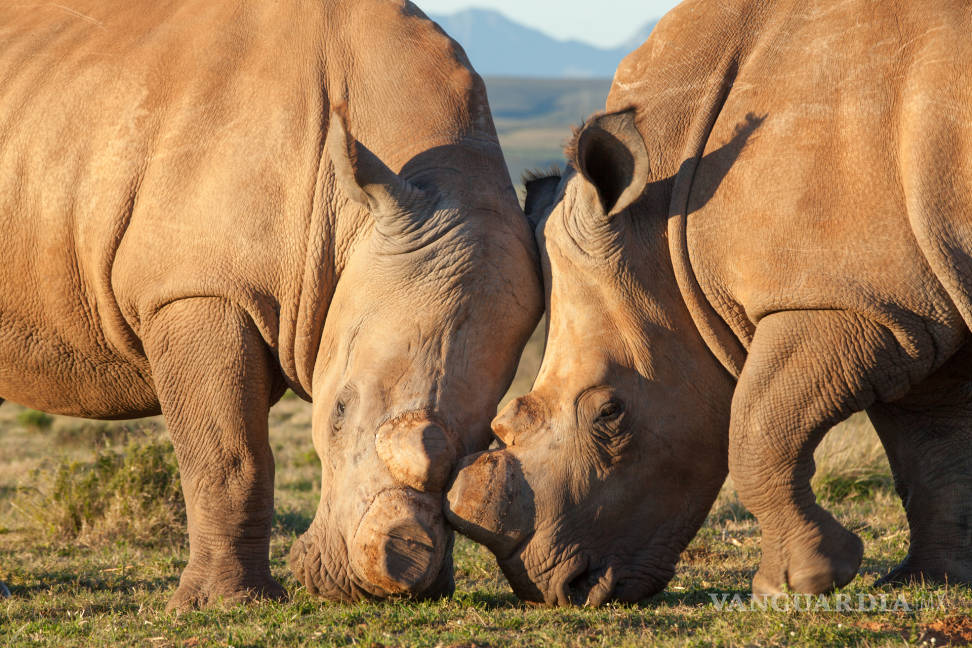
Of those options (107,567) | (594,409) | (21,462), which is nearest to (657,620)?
(594,409)

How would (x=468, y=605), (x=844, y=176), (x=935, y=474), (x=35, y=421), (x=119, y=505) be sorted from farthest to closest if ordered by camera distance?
(x=35, y=421)
(x=119, y=505)
(x=935, y=474)
(x=468, y=605)
(x=844, y=176)

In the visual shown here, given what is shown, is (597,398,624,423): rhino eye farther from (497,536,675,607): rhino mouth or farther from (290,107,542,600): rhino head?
(497,536,675,607): rhino mouth

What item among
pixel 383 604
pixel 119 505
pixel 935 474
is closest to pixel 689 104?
pixel 935 474

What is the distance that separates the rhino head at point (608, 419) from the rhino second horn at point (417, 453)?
0.10 m

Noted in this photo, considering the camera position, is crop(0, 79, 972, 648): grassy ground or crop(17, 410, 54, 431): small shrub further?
crop(17, 410, 54, 431): small shrub

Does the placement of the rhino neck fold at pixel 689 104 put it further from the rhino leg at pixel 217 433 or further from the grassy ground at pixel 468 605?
the rhino leg at pixel 217 433

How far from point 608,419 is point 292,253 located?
5.35 ft

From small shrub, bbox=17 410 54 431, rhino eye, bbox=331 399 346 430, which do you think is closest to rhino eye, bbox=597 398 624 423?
rhino eye, bbox=331 399 346 430

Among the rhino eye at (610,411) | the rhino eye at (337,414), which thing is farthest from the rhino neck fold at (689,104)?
the rhino eye at (337,414)

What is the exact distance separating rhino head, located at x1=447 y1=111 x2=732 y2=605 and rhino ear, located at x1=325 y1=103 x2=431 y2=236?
0.69m

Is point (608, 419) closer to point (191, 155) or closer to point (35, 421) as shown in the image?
point (191, 155)

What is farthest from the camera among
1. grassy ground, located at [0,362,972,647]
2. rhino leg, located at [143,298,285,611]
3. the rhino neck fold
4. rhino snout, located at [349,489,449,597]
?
rhino leg, located at [143,298,285,611]

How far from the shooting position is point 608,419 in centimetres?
550

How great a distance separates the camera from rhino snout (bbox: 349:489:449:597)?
5172 mm
